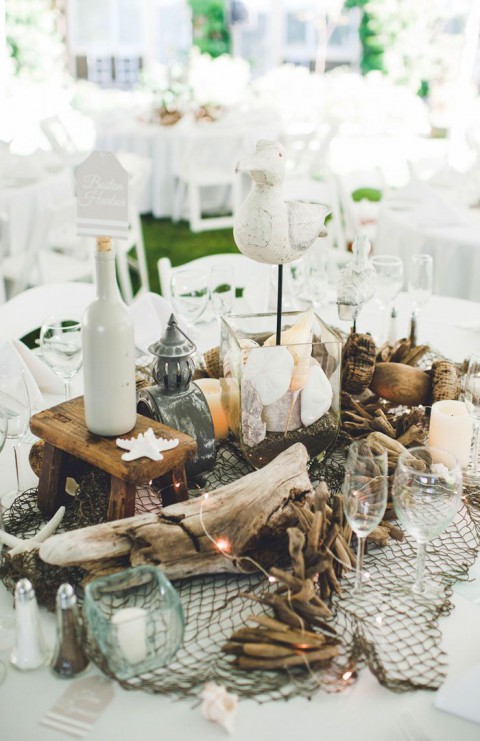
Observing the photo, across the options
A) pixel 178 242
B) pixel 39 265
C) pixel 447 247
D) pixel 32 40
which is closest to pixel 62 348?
pixel 447 247

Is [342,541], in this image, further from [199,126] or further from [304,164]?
[199,126]

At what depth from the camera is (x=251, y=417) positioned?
4.14 ft

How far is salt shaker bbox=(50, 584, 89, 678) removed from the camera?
0.90m

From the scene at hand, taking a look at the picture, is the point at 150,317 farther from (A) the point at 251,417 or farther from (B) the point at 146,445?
(B) the point at 146,445

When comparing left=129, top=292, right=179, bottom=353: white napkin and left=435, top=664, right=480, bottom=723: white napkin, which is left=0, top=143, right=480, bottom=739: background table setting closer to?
left=435, top=664, right=480, bottom=723: white napkin

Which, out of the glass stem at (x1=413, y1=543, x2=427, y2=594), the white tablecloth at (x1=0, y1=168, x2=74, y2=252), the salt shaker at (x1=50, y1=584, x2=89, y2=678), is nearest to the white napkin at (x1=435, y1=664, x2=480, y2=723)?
the glass stem at (x1=413, y1=543, x2=427, y2=594)

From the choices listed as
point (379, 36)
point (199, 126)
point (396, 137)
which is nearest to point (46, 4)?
point (379, 36)

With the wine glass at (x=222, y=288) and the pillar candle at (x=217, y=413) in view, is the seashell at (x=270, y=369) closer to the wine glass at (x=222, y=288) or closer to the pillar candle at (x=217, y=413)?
the pillar candle at (x=217, y=413)

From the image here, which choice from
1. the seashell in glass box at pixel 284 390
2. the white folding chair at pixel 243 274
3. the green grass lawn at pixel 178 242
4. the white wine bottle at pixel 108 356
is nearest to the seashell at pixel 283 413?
the seashell in glass box at pixel 284 390

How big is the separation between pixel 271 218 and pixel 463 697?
0.74 m

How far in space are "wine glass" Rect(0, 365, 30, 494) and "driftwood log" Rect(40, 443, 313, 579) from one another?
0.34 metres

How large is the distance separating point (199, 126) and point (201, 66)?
30.2 inches

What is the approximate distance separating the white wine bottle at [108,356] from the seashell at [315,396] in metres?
0.29

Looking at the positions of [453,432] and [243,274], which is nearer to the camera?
[453,432]
